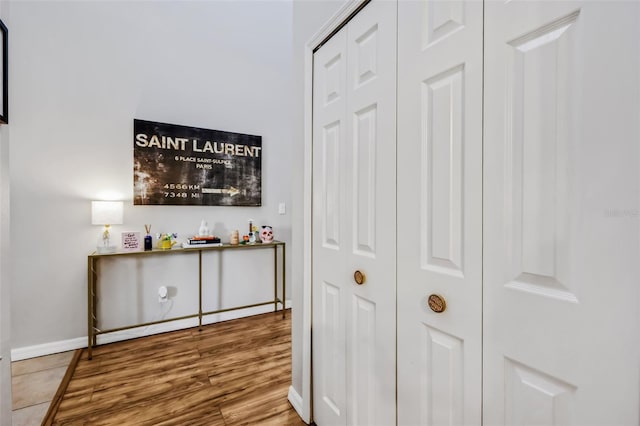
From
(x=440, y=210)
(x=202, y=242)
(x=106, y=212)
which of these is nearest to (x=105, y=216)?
(x=106, y=212)

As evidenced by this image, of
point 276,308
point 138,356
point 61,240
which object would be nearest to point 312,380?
point 138,356

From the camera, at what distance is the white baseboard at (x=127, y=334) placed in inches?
91.3

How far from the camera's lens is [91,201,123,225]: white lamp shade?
92.4 inches

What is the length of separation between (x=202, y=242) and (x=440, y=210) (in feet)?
7.98

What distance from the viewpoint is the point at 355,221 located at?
50.1 inches

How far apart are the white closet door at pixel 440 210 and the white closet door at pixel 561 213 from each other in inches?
1.6

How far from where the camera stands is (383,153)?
1.12 m

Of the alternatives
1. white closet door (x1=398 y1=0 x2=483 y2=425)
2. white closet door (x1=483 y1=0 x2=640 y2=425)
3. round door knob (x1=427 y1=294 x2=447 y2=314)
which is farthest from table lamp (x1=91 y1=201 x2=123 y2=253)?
white closet door (x1=483 y1=0 x2=640 y2=425)

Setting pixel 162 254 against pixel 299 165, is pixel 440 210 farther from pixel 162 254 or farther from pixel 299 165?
pixel 162 254

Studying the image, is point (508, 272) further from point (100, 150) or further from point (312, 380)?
point (100, 150)

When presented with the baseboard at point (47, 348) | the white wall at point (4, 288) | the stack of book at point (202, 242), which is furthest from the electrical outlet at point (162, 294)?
the white wall at point (4, 288)

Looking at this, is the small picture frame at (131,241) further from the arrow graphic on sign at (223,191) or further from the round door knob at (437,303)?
the round door knob at (437,303)

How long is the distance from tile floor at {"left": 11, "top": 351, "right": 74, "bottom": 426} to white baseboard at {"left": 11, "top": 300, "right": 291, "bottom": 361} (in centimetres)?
5

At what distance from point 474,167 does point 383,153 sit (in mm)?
368
